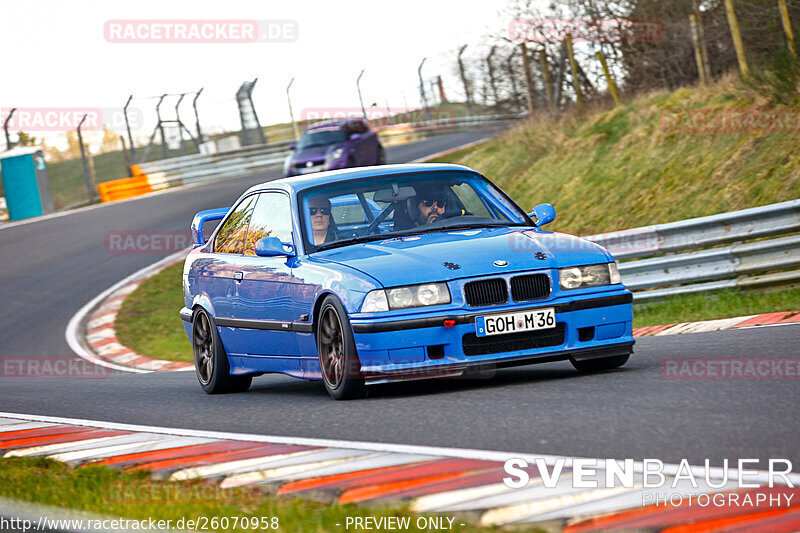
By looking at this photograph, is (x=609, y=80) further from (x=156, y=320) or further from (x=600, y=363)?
(x=600, y=363)

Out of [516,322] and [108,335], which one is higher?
[516,322]

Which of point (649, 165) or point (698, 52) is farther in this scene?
point (698, 52)

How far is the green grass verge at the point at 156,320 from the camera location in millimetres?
15695

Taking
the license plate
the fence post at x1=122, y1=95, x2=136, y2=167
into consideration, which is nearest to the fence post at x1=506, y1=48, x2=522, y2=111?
the fence post at x1=122, y1=95, x2=136, y2=167

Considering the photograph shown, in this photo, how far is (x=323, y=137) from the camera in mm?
27719

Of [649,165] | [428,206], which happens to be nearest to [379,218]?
[428,206]

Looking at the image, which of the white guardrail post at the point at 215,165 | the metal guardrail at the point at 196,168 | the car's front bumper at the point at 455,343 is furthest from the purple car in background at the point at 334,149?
the car's front bumper at the point at 455,343

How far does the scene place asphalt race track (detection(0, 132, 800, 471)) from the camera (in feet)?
15.3

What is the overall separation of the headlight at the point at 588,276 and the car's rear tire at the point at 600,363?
0.55m

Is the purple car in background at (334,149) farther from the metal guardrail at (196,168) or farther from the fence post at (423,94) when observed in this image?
the fence post at (423,94)

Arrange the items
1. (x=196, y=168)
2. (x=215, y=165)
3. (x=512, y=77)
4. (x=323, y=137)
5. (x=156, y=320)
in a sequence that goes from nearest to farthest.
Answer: (x=156, y=320)
(x=323, y=137)
(x=512, y=77)
(x=196, y=168)
(x=215, y=165)

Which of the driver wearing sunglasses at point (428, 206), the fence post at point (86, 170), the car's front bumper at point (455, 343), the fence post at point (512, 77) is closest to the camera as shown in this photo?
the car's front bumper at point (455, 343)

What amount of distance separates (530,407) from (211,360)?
356cm

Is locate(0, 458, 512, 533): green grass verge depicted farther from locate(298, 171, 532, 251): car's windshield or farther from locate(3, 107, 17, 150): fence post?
locate(3, 107, 17, 150): fence post
